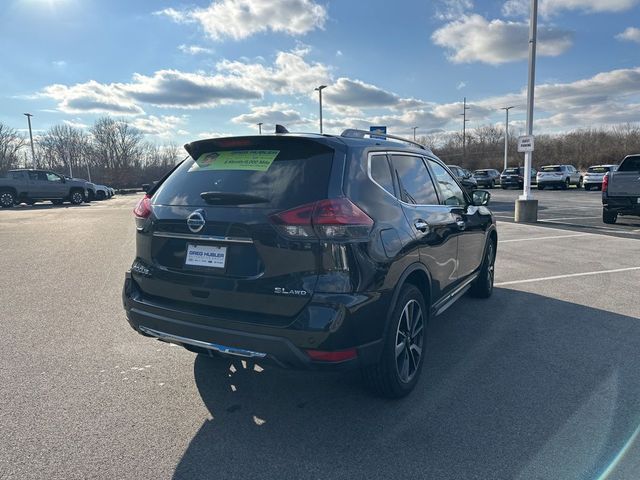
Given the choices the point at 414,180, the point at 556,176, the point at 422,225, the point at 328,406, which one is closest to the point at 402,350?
the point at 328,406

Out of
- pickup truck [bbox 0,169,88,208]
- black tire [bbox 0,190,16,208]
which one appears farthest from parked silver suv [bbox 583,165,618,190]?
black tire [bbox 0,190,16,208]

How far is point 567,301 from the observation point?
18.6 feet

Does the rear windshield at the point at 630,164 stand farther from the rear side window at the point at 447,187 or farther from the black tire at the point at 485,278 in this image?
the rear side window at the point at 447,187

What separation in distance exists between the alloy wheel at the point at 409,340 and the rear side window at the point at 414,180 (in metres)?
0.83

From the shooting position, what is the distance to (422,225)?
11.6 ft

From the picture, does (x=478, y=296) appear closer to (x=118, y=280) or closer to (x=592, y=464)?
(x=592, y=464)

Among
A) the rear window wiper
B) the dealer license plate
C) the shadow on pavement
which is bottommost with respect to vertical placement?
the shadow on pavement

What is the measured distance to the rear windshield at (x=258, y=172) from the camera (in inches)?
109

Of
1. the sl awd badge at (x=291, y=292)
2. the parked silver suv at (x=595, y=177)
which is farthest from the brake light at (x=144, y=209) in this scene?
the parked silver suv at (x=595, y=177)

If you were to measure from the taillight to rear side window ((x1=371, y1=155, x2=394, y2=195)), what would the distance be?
0.53m

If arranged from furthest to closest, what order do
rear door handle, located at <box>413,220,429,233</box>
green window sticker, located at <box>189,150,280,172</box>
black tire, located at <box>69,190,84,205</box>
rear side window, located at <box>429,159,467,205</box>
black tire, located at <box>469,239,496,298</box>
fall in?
black tire, located at <box>69,190,84,205</box>, black tire, located at <box>469,239,496,298</box>, rear side window, located at <box>429,159,467,205</box>, rear door handle, located at <box>413,220,429,233</box>, green window sticker, located at <box>189,150,280,172</box>

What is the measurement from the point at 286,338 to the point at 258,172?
1.05 meters

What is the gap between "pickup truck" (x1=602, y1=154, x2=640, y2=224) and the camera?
12398 millimetres

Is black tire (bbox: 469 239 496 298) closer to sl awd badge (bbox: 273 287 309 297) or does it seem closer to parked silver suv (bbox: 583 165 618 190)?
sl awd badge (bbox: 273 287 309 297)
